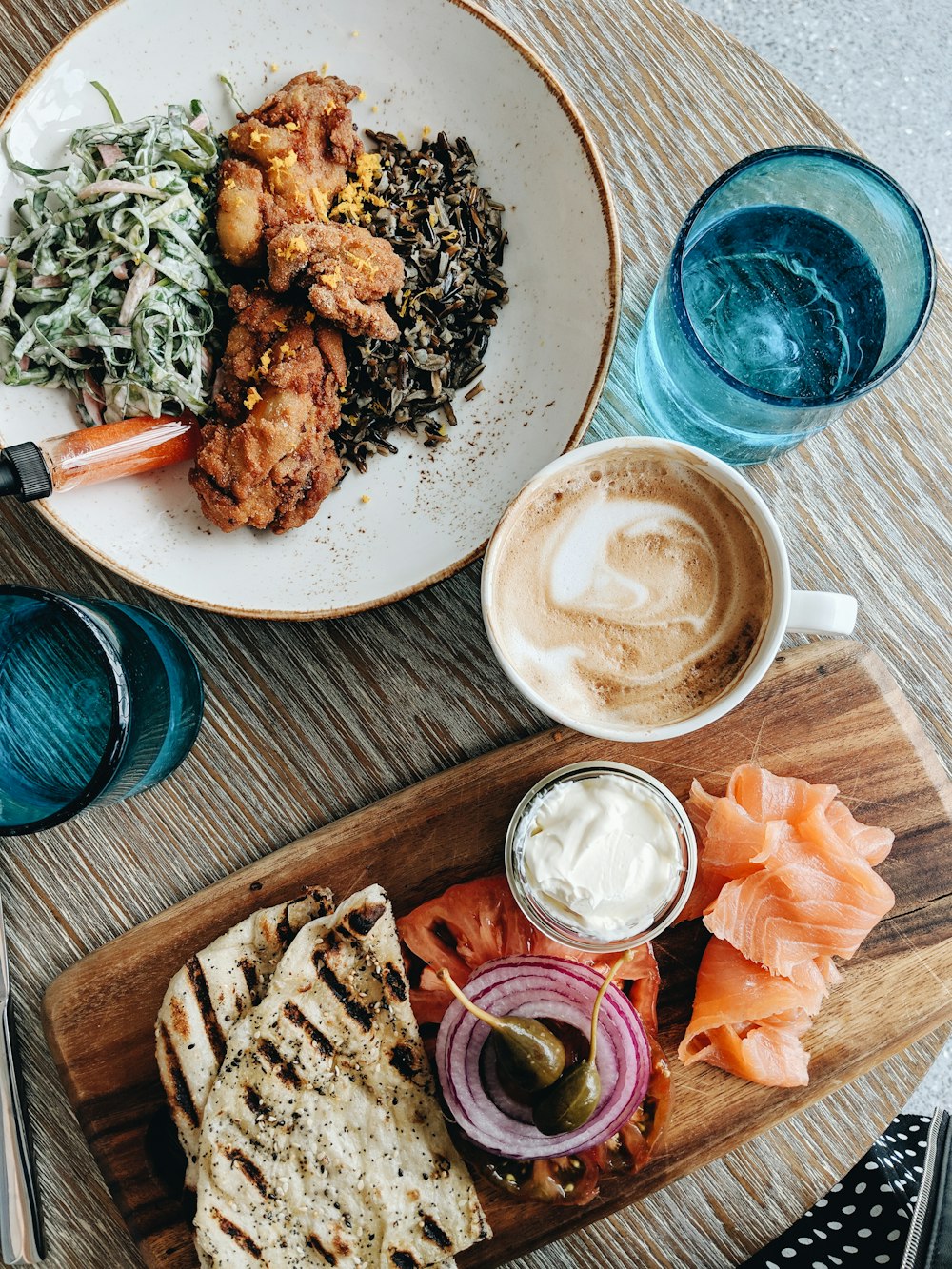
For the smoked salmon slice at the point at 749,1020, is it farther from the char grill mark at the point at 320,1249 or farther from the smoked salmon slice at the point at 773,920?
the char grill mark at the point at 320,1249

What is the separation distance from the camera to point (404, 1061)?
72.3 inches

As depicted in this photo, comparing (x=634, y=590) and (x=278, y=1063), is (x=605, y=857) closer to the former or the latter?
(x=634, y=590)

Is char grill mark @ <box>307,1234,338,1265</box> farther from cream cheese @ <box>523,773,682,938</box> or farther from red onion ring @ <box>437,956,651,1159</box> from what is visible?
cream cheese @ <box>523,773,682,938</box>

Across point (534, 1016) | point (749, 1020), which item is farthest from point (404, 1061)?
point (749, 1020)

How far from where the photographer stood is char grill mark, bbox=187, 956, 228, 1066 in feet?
6.08

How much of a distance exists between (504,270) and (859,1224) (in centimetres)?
211

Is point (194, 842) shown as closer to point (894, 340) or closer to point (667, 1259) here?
point (667, 1259)

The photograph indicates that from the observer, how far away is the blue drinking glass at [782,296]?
1.70 metres

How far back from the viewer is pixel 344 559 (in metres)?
1.88

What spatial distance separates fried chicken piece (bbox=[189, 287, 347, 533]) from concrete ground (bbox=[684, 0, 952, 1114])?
161 cm

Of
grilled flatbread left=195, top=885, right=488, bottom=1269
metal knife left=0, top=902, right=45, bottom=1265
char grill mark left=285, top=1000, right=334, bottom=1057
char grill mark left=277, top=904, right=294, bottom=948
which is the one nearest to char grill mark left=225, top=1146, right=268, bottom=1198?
grilled flatbread left=195, top=885, right=488, bottom=1269

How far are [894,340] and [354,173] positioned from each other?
39.4 inches

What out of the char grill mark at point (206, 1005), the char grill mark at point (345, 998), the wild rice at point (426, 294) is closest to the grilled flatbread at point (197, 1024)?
the char grill mark at point (206, 1005)

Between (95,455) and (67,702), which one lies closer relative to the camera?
(95,455)
